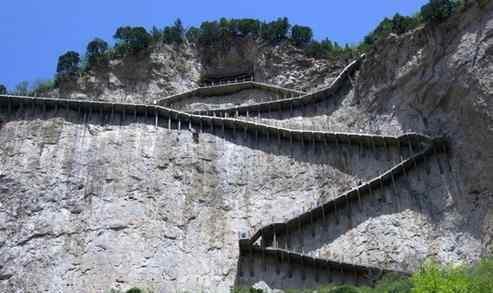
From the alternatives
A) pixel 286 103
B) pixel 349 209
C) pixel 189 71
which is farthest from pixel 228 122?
pixel 189 71

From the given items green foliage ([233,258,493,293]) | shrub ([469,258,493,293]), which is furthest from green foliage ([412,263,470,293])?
shrub ([469,258,493,293])

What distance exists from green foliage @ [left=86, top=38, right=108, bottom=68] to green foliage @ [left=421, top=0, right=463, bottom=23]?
1453 centimetres

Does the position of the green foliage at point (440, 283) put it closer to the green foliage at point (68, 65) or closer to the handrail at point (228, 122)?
the handrail at point (228, 122)

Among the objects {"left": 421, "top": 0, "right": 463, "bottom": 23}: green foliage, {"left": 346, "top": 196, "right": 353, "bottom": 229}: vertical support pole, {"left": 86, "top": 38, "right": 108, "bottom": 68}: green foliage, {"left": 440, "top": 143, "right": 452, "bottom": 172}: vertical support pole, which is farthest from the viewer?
{"left": 86, "top": 38, "right": 108, "bottom": 68}: green foliage

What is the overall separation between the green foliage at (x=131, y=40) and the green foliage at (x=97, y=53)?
1.90ft

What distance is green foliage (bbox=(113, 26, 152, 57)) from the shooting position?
35.9 metres

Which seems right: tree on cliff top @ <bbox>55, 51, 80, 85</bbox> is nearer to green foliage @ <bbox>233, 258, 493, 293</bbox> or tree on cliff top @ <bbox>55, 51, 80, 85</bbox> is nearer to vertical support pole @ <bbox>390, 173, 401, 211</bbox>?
vertical support pole @ <bbox>390, 173, 401, 211</bbox>

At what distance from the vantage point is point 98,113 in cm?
2820

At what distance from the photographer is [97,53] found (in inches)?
1410

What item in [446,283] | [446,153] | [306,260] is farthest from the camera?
[446,153]

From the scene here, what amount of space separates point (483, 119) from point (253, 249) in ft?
24.8

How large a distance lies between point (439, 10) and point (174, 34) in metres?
13.8

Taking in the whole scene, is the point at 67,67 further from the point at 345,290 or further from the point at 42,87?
the point at 345,290

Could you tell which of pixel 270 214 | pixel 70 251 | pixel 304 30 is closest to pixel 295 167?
pixel 270 214
